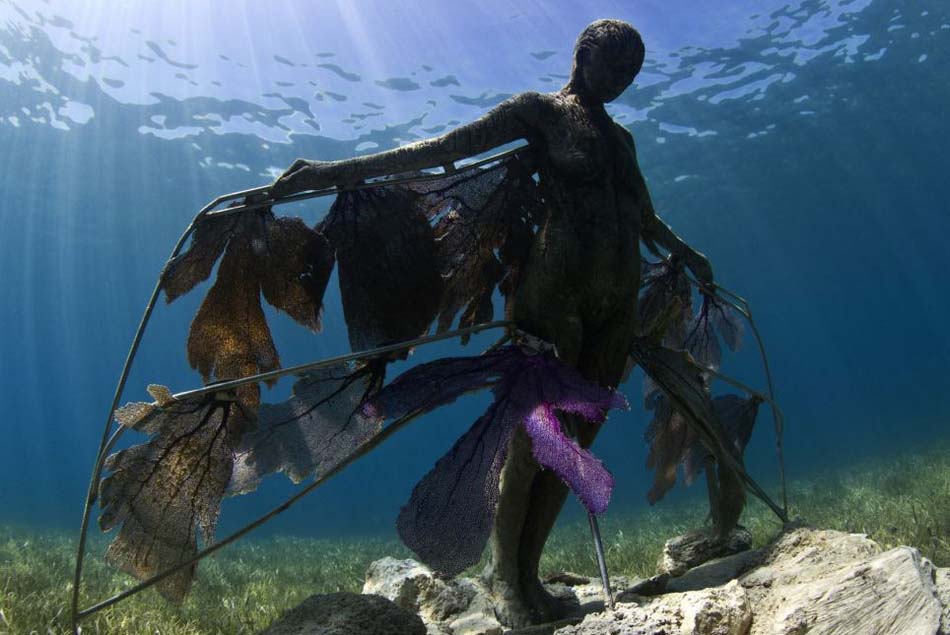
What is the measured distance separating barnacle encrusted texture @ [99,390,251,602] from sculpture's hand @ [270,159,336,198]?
895 mm

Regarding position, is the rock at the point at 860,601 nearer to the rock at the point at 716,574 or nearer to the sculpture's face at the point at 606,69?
the rock at the point at 716,574

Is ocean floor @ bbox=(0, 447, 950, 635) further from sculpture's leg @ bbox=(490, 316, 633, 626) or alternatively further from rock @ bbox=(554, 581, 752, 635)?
rock @ bbox=(554, 581, 752, 635)

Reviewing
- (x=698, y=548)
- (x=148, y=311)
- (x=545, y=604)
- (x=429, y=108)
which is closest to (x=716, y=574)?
(x=545, y=604)

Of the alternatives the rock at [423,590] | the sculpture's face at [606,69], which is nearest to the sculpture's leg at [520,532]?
the rock at [423,590]

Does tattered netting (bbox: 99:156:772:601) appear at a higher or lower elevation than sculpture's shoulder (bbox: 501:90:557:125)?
lower

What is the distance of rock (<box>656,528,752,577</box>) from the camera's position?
3734 millimetres

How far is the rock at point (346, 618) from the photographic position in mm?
2084

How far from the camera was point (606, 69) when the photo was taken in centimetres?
264

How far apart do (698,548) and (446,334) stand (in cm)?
265

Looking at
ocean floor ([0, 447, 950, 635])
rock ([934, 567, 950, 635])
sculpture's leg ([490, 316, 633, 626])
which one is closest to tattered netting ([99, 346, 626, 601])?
sculpture's leg ([490, 316, 633, 626])

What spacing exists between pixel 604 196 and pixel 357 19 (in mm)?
15541

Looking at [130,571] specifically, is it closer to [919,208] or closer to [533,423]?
[533,423]

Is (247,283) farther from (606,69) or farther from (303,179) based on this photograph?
(606,69)

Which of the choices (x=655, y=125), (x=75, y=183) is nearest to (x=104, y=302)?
(x=75, y=183)
